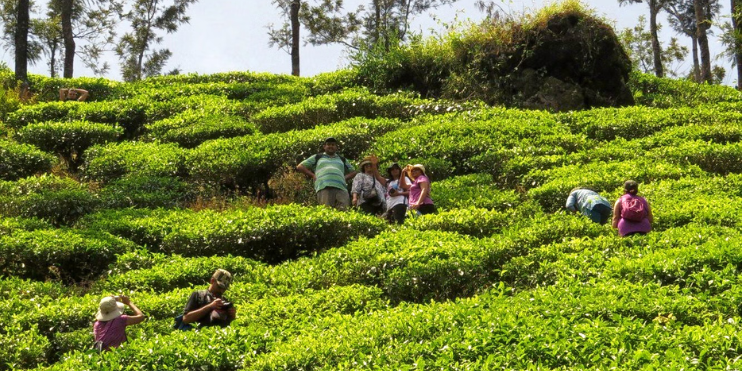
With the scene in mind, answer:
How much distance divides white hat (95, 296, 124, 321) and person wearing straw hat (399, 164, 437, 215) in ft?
21.0

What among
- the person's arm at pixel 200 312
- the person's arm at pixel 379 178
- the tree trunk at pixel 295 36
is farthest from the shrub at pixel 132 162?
the tree trunk at pixel 295 36

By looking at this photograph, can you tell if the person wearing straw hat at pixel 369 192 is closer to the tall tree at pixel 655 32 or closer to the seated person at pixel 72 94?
the seated person at pixel 72 94

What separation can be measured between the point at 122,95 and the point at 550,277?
19.3 metres

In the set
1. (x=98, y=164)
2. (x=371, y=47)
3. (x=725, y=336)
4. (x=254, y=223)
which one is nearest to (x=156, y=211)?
(x=254, y=223)

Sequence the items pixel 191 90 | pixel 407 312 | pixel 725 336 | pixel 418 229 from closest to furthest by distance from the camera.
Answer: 1. pixel 725 336
2. pixel 407 312
3. pixel 418 229
4. pixel 191 90

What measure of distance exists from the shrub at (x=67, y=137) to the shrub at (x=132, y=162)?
847 mm

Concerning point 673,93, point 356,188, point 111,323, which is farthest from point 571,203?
point 673,93

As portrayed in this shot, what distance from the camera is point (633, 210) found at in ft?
41.9

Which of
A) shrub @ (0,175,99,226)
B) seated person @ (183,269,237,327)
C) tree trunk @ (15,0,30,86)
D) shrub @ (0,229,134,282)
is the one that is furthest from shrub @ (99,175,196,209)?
tree trunk @ (15,0,30,86)

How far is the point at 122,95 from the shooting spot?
27438mm

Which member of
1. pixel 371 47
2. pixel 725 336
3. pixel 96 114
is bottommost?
pixel 725 336

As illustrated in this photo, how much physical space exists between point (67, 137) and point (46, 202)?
5.43 meters

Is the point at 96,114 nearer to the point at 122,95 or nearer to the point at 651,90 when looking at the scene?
the point at 122,95

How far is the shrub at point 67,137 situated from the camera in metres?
20.6
